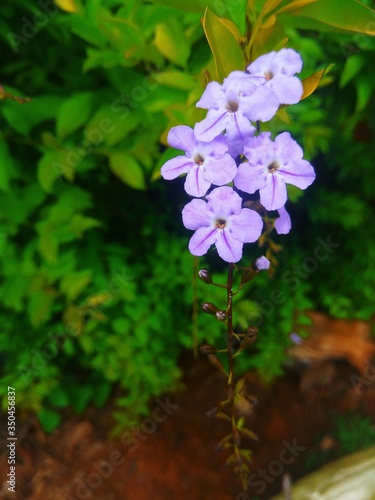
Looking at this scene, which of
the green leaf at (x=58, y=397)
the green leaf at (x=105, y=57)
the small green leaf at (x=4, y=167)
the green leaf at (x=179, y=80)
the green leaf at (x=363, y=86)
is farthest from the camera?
the green leaf at (x=58, y=397)

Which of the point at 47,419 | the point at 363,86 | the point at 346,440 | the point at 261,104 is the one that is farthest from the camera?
the point at 47,419

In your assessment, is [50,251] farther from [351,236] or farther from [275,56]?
[351,236]

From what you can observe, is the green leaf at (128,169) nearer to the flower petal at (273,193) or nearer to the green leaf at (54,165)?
the green leaf at (54,165)

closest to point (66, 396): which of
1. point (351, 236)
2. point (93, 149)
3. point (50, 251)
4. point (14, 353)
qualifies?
point (14, 353)

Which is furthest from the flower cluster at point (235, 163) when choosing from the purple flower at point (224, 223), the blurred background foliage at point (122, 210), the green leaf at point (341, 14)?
the blurred background foliage at point (122, 210)

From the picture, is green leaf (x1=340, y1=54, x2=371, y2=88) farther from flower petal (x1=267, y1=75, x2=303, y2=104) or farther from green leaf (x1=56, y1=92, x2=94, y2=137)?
flower petal (x1=267, y1=75, x2=303, y2=104)

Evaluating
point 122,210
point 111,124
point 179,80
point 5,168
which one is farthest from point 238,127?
point 122,210

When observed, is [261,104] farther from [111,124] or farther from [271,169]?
Result: [111,124]
